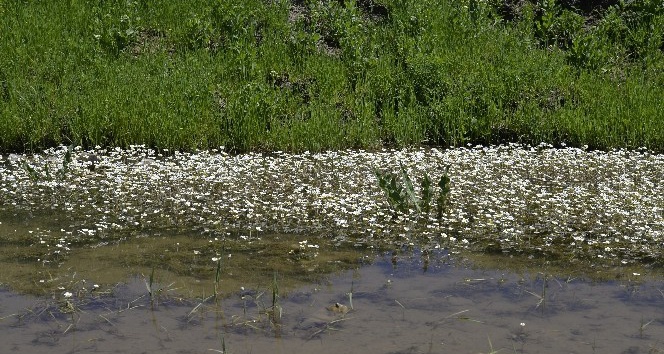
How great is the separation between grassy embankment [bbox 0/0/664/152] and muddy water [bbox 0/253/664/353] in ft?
19.7

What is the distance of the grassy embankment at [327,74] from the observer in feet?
40.9

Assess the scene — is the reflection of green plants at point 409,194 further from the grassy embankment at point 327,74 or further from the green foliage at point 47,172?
the green foliage at point 47,172

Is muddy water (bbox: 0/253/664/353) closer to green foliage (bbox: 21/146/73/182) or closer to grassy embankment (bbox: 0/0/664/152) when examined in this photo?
green foliage (bbox: 21/146/73/182)

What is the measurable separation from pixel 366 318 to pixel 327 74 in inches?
331

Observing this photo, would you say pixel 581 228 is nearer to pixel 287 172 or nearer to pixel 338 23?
pixel 287 172

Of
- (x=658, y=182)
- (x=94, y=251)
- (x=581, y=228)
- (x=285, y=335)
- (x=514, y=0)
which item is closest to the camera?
(x=285, y=335)

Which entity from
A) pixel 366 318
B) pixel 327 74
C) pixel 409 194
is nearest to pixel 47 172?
Result: pixel 409 194

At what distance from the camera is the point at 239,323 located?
5844 mm

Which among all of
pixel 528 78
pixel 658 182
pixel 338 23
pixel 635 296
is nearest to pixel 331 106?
pixel 338 23

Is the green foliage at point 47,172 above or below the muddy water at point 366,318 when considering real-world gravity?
below

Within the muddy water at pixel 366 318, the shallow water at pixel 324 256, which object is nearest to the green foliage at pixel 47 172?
the shallow water at pixel 324 256

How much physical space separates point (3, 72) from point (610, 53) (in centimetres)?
1026

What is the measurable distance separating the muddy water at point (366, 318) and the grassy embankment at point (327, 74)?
237 inches

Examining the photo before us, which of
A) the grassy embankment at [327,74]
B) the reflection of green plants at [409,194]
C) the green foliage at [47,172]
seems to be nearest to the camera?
the reflection of green plants at [409,194]
